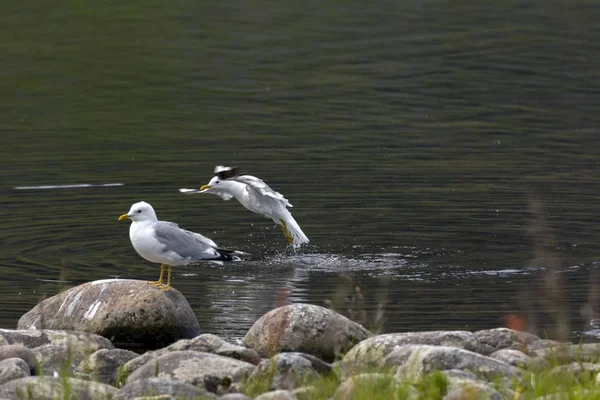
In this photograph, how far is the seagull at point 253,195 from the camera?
16.8 meters

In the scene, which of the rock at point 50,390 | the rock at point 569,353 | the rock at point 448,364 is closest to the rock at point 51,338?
the rock at point 50,390

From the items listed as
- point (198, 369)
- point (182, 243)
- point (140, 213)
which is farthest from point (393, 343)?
point (140, 213)

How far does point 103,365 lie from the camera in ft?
35.7

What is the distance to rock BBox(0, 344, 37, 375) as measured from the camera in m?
10.6

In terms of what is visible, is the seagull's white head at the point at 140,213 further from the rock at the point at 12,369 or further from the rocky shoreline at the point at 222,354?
the rock at the point at 12,369

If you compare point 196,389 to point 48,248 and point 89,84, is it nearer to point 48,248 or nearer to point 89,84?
point 48,248

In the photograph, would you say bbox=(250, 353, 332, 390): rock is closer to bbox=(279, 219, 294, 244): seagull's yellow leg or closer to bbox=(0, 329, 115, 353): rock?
bbox=(0, 329, 115, 353): rock

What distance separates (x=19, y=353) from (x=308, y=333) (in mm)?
2617

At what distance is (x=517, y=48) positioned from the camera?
1517 inches

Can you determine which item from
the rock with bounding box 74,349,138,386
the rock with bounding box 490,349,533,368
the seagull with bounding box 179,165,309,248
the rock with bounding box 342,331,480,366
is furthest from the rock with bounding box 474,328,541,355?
the seagull with bounding box 179,165,309,248

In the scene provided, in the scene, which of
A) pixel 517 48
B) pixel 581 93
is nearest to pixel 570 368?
pixel 581 93

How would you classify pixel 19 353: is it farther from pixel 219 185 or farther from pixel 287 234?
pixel 219 185

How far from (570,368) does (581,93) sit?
22.7 m

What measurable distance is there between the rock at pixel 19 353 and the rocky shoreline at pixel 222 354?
1 cm
